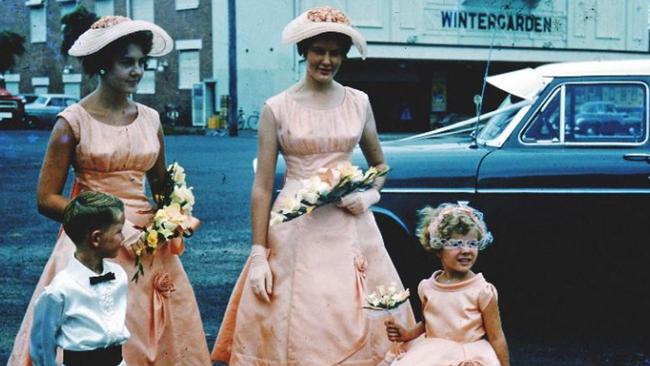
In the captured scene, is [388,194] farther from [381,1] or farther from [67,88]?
[67,88]

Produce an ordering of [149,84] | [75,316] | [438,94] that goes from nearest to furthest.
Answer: [75,316] < [438,94] < [149,84]

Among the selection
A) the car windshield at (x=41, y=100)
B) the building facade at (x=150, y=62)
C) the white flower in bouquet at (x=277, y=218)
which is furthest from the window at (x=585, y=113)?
the building facade at (x=150, y=62)

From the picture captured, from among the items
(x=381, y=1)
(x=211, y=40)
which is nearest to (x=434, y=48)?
(x=381, y=1)

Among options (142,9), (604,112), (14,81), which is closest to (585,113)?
(604,112)

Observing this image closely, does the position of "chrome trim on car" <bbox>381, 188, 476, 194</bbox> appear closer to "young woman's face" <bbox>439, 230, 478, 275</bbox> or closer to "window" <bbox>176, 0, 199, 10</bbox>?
"young woman's face" <bbox>439, 230, 478, 275</bbox>

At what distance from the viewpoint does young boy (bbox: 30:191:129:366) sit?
3.06 m

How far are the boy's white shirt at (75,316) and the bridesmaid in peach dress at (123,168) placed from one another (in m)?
0.60

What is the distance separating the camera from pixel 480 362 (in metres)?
3.78

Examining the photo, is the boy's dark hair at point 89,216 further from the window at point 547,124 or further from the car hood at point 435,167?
the window at point 547,124

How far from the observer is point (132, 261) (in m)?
3.87

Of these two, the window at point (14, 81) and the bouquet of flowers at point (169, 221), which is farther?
the window at point (14, 81)

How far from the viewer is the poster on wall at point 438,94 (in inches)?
1417

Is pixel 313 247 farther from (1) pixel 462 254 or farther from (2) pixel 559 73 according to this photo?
(2) pixel 559 73

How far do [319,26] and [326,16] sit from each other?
0.10m
